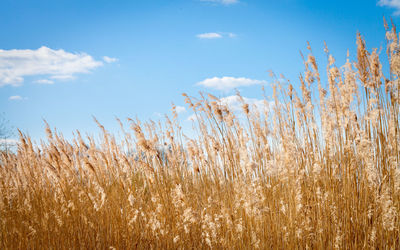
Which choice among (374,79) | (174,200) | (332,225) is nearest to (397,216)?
(332,225)

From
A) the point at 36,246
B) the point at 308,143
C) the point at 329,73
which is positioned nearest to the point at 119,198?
the point at 36,246

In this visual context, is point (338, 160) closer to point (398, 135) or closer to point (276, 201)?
point (398, 135)

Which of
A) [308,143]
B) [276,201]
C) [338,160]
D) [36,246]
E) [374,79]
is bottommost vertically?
[36,246]

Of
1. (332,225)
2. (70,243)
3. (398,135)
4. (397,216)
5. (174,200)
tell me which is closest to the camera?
(397,216)

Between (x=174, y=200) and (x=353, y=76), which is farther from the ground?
(x=353, y=76)

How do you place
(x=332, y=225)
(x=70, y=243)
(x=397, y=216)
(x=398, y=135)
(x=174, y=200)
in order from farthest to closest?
(x=70, y=243) → (x=174, y=200) → (x=398, y=135) → (x=332, y=225) → (x=397, y=216)

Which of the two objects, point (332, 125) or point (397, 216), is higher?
point (332, 125)

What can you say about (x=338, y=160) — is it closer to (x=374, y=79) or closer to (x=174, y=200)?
(x=374, y=79)

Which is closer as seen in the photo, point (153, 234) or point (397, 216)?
point (397, 216)

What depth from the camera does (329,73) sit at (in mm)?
2607

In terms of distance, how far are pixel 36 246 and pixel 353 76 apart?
3.39 metres

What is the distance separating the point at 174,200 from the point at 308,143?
4.22 ft

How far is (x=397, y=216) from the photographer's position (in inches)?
83.8

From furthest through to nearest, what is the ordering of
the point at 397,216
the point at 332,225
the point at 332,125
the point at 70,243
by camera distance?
the point at 70,243 → the point at 332,125 → the point at 332,225 → the point at 397,216
